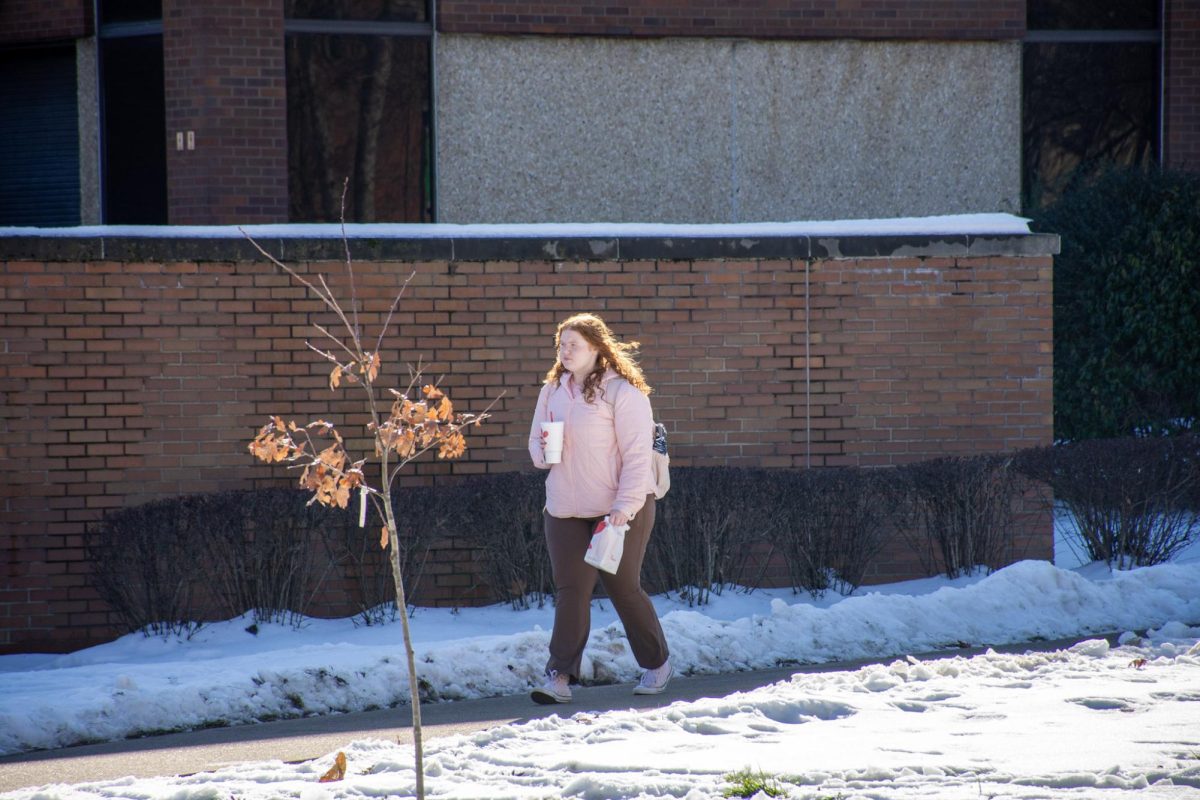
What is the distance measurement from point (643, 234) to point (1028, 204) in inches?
Result: 245

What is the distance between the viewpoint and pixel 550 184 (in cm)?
1349

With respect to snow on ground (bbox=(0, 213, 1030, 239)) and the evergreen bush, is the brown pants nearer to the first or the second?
snow on ground (bbox=(0, 213, 1030, 239))

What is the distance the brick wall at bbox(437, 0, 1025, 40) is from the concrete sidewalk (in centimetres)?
769

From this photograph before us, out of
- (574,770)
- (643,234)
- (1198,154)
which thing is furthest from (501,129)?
(574,770)

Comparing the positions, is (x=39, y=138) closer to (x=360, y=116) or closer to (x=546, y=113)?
(x=360, y=116)

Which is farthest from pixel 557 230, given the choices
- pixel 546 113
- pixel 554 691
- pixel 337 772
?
pixel 337 772

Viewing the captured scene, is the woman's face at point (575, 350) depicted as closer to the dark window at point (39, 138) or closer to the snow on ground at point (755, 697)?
the snow on ground at point (755, 697)

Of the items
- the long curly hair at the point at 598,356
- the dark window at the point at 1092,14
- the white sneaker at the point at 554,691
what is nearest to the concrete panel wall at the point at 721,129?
the dark window at the point at 1092,14

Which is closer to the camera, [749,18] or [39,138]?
[749,18]

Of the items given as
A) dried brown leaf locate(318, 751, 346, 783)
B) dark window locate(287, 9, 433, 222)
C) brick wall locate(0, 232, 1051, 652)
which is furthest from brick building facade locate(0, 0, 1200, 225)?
dried brown leaf locate(318, 751, 346, 783)

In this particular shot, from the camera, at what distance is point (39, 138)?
14.1m

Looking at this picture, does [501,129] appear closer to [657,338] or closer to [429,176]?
[429,176]

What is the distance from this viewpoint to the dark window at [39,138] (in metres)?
13.9

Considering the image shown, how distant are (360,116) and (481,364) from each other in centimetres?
471
